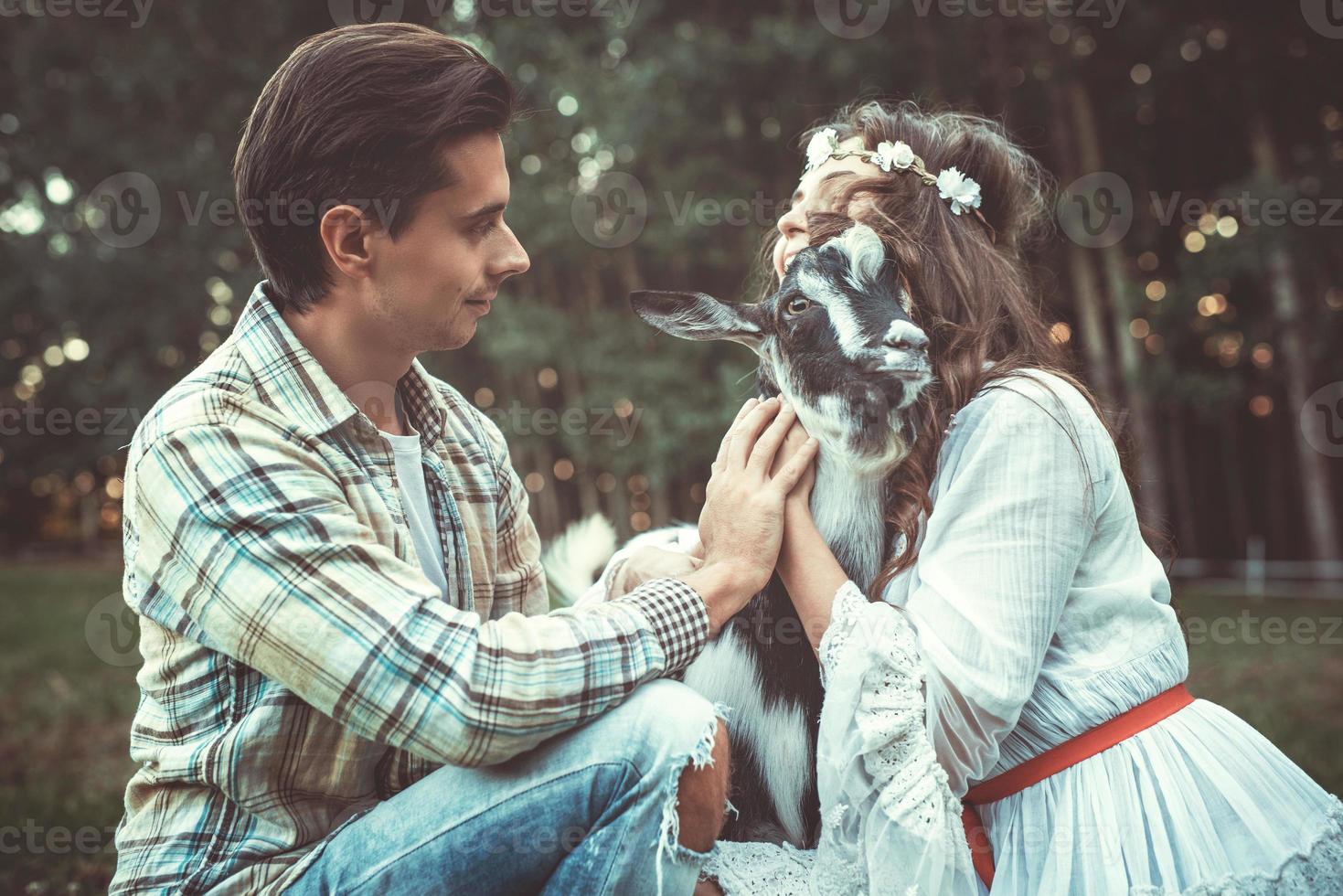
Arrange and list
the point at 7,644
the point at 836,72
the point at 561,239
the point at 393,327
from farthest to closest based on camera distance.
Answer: the point at 561,239, the point at 836,72, the point at 7,644, the point at 393,327

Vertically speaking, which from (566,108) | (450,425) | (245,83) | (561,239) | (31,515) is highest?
(245,83)

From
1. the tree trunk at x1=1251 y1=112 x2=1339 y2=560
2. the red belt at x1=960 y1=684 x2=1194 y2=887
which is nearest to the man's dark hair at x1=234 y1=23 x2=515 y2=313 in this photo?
the red belt at x1=960 y1=684 x2=1194 y2=887

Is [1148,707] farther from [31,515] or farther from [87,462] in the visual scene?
[31,515]

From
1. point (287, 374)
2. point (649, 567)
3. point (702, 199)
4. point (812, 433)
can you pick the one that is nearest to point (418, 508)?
point (287, 374)

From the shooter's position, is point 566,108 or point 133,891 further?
point 566,108

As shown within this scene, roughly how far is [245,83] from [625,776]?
15.8 m

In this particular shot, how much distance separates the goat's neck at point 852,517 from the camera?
2.16m

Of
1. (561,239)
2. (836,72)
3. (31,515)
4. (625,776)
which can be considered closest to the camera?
(625,776)

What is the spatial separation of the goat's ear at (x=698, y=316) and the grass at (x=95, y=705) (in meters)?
1.60

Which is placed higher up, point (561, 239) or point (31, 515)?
point (561, 239)

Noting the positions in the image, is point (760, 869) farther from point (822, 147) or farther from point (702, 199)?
point (702, 199)

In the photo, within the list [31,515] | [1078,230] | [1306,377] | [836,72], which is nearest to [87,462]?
[31,515]

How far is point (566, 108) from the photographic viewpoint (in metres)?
13.3

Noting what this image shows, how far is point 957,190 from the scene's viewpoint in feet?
7.70
